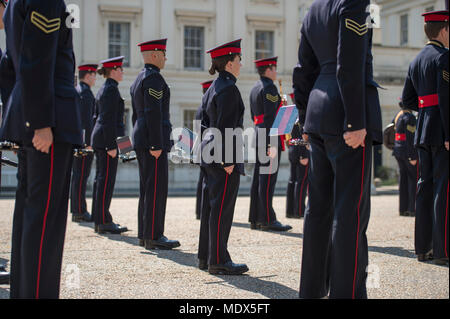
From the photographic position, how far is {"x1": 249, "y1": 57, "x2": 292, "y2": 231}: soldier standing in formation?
29.4 feet

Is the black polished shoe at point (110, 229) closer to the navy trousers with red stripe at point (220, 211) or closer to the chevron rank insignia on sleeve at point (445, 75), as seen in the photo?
the navy trousers with red stripe at point (220, 211)

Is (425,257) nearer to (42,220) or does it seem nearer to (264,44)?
(42,220)

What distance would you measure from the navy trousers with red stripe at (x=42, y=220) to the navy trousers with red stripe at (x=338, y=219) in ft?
5.18

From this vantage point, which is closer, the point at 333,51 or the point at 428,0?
the point at 333,51

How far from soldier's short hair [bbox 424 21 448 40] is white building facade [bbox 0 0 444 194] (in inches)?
751

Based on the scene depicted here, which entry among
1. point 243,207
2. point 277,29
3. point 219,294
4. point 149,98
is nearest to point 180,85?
point 277,29

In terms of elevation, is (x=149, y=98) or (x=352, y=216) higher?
(x=149, y=98)

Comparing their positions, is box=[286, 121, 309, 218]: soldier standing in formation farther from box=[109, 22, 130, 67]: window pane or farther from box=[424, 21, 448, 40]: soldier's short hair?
box=[109, 22, 130, 67]: window pane

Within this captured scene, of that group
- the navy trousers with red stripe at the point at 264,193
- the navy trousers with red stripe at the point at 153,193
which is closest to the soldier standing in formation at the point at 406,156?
the navy trousers with red stripe at the point at 264,193

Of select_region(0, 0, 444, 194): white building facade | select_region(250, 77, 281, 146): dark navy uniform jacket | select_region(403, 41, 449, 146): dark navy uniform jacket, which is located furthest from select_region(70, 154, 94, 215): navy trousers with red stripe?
select_region(0, 0, 444, 194): white building facade

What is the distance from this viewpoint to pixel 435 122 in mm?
6020
